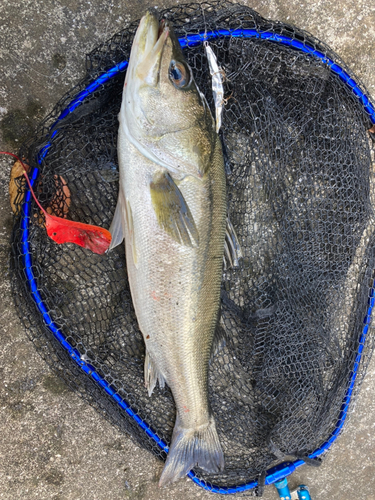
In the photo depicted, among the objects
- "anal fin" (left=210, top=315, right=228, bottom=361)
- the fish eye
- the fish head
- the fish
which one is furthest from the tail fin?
the fish eye

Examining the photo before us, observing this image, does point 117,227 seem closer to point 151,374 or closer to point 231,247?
point 231,247

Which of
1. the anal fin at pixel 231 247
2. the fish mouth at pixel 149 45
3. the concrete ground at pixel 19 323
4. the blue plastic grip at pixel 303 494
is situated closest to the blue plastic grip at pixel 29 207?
the fish mouth at pixel 149 45

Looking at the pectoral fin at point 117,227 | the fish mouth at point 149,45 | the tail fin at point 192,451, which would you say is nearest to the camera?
the fish mouth at point 149,45

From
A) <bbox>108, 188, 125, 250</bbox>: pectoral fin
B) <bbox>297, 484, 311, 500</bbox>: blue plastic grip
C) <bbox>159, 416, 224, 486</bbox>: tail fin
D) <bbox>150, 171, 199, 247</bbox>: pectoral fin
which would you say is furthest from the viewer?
<bbox>297, 484, 311, 500</bbox>: blue plastic grip

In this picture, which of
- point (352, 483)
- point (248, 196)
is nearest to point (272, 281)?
point (248, 196)

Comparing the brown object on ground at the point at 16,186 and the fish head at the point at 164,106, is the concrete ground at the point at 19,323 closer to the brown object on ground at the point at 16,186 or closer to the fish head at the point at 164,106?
the brown object on ground at the point at 16,186

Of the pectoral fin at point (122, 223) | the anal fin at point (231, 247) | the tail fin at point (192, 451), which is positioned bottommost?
the tail fin at point (192, 451)

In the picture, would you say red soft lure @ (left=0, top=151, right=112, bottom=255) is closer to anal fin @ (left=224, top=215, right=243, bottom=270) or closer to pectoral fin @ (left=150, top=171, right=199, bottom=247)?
pectoral fin @ (left=150, top=171, right=199, bottom=247)

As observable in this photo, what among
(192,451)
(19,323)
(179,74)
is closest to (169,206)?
(179,74)
